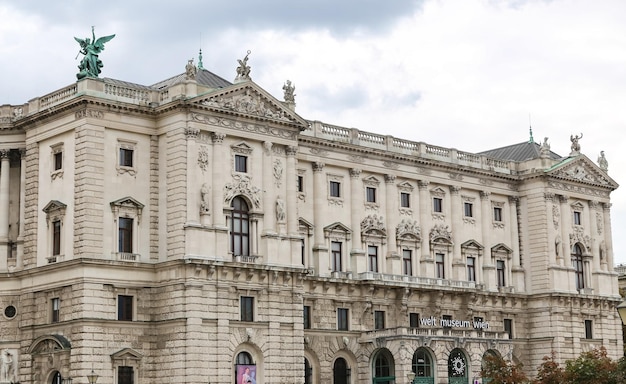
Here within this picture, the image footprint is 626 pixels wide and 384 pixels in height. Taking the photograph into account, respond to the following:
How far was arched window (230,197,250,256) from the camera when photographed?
74188 mm

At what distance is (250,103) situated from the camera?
7581 cm

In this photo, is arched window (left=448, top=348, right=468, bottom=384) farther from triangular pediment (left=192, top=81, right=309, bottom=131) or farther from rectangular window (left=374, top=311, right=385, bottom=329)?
triangular pediment (left=192, top=81, right=309, bottom=131)

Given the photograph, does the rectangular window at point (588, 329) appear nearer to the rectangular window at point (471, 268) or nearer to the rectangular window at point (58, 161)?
the rectangular window at point (471, 268)

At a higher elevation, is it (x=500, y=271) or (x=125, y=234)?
(x=500, y=271)

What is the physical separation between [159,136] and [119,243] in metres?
7.65

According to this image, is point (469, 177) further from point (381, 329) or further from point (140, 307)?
point (140, 307)

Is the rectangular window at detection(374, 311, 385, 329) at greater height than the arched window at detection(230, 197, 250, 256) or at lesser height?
lesser

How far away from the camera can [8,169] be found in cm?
7644

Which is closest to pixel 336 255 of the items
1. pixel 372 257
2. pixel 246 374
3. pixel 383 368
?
pixel 372 257

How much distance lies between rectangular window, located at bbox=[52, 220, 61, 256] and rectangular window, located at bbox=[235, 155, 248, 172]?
11789mm

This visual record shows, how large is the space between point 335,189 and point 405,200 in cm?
714

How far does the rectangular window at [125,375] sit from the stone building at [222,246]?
0.09 metres

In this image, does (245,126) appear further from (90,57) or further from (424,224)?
(424,224)

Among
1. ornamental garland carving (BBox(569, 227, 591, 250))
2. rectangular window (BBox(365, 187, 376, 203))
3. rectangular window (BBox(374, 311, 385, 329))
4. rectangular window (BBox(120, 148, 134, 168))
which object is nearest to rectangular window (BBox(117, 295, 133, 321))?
rectangular window (BBox(120, 148, 134, 168))
